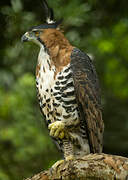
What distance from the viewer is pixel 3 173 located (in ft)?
17.7

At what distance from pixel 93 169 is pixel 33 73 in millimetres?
3813

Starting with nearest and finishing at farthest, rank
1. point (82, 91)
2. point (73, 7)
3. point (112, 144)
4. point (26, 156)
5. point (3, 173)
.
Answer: point (82, 91) → point (3, 173) → point (73, 7) → point (26, 156) → point (112, 144)

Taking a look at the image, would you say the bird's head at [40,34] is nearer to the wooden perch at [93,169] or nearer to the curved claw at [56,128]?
the curved claw at [56,128]

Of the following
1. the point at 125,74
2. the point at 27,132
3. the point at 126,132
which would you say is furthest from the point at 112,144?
the point at 27,132

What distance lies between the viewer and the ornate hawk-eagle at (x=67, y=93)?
3.79 metres

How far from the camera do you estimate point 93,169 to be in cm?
329

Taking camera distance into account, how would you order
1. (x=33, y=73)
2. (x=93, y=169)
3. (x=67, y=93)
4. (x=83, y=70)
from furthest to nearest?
1. (x=33, y=73)
2. (x=83, y=70)
3. (x=67, y=93)
4. (x=93, y=169)

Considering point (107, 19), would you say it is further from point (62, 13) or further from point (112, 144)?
point (112, 144)

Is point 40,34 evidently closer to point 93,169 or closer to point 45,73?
point 45,73

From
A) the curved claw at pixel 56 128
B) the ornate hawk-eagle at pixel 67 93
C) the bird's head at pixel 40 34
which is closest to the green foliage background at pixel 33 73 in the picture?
the bird's head at pixel 40 34

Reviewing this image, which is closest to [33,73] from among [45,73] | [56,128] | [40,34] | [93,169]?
[40,34]

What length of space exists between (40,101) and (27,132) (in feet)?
8.47

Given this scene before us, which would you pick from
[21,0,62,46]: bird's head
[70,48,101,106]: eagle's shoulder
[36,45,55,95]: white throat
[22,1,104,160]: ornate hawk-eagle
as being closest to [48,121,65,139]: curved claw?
[22,1,104,160]: ornate hawk-eagle

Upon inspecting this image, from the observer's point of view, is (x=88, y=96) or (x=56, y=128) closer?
(x=56, y=128)
